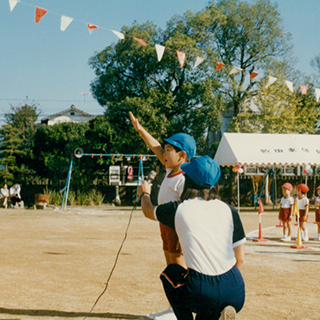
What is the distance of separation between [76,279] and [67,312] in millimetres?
1636

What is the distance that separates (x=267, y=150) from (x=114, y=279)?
15.2 meters

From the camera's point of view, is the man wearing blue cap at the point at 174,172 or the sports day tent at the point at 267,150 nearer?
the man wearing blue cap at the point at 174,172

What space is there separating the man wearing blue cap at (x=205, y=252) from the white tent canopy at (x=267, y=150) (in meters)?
16.5

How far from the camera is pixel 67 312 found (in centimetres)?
444

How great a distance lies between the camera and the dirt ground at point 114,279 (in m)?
4.56

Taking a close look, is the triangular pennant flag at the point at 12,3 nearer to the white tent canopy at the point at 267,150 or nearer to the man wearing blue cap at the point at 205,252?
the man wearing blue cap at the point at 205,252

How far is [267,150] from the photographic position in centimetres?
2003

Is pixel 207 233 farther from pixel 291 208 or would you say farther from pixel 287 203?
pixel 287 203

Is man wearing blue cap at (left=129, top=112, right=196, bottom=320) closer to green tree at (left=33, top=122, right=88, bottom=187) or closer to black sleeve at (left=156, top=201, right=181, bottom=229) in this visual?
black sleeve at (left=156, top=201, right=181, bottom=229)

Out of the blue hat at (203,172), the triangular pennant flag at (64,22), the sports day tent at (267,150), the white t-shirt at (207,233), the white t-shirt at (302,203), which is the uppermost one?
the triangular pennant flag at (64,22)

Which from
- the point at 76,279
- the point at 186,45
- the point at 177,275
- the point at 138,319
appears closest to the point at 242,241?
the point at 177,275

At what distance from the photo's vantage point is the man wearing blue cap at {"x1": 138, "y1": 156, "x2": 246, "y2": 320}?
2.60 m

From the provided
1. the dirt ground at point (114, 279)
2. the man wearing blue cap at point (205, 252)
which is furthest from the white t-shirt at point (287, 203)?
the man wearing blue cap at point (205, 252)

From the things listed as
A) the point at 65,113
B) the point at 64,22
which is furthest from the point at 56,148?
the point at 65,113
